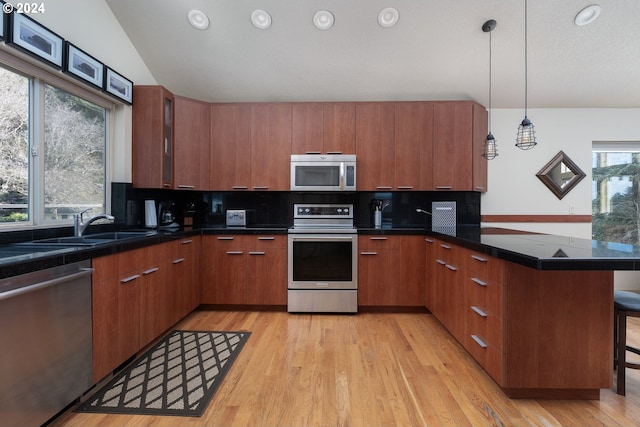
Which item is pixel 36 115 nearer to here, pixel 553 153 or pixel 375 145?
pixel 375 145

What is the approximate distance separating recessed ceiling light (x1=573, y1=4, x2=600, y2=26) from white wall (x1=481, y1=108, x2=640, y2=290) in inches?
43.2

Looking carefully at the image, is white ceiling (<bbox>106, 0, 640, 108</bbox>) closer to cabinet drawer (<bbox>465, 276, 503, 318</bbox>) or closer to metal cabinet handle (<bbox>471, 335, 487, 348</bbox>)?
cabinet drawer (<bbox>465, 276, 503, 318</bbox>)

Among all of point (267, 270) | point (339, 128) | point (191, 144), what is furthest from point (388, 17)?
point (267, 270)

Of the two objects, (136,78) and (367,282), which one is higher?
(136,78)

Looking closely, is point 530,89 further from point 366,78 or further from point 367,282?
point 367,282

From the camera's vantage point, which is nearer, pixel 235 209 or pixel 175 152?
pixel 175 152

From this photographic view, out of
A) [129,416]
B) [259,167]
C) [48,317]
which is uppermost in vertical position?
[259,167]

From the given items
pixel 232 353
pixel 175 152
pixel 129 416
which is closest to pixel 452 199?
pixel 232 353

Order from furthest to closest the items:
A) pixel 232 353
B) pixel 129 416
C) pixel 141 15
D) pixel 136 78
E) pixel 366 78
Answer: pixel 366 78
pixel 136 78
pixel 141 15
pixel 232 353
pixel 129 416

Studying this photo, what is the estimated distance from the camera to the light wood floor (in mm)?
1562

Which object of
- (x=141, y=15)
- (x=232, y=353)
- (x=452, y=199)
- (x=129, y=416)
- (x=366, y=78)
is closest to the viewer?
(x=129, y=416)

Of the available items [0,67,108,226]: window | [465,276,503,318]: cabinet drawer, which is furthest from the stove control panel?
[0,67,108,226]: window

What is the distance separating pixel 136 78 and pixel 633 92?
216 inches

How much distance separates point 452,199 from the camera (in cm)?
373
